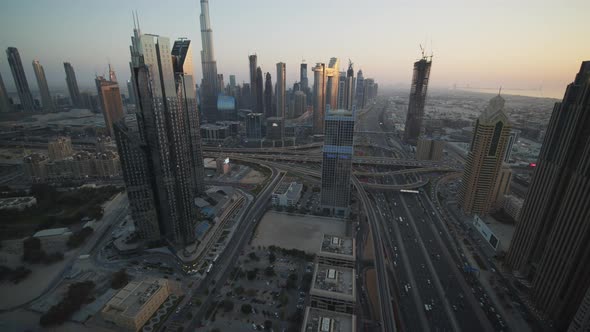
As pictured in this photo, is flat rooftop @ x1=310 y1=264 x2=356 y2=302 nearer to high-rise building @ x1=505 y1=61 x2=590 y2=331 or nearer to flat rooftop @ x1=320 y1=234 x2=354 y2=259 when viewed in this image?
flat rooftop @ x1=320 y1=234 x2=354 y2=259

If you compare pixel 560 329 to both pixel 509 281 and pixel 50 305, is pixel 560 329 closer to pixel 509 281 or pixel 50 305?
pixel 509 281

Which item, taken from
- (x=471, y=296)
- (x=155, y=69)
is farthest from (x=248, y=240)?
(x=471, y=296)

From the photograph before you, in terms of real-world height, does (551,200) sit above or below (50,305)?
above

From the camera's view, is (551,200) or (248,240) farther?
(248,240)

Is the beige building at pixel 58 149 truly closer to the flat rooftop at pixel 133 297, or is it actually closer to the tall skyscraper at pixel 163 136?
the tall skyscraper at pixel 163 136

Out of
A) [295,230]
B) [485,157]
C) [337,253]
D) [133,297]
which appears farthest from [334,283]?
[485,157]

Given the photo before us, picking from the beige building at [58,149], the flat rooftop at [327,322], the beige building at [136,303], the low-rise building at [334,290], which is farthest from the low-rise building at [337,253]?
the beige building at [58,149]

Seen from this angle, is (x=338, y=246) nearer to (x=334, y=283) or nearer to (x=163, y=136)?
(x=334, y=283)
